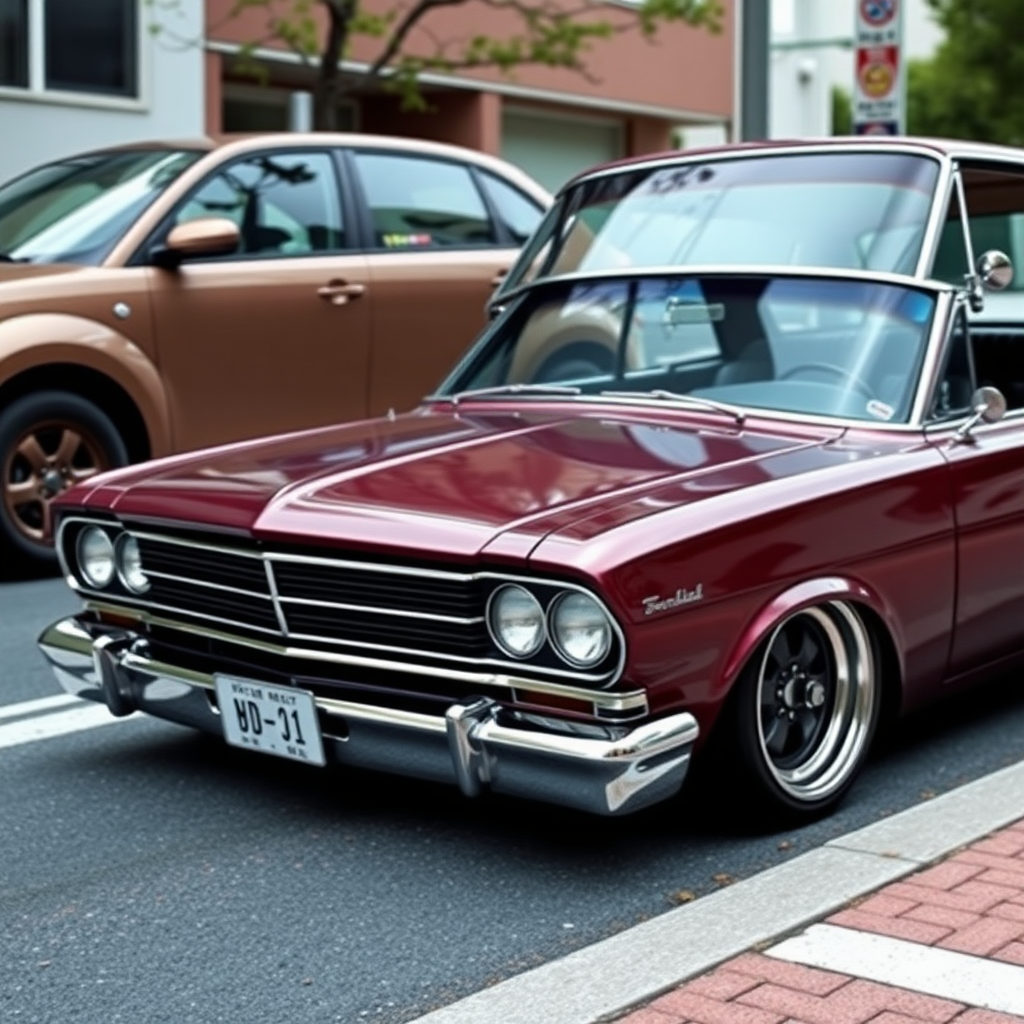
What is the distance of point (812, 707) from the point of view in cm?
488

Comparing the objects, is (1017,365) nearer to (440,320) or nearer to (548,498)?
(548,498)

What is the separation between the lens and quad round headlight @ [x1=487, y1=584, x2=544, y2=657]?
4.27 meters

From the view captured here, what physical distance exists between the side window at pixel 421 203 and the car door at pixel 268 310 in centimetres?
21

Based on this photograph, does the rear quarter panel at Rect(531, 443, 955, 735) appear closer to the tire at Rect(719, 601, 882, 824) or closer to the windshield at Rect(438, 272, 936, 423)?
the tire at Rect(719, 601, 882, 824)

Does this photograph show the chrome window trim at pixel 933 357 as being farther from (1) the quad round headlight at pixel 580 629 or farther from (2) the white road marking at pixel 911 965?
(2) the white road marking at pixel 911 965

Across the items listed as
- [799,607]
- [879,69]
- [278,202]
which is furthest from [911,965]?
[879,69]

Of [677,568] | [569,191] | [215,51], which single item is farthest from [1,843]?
[215,51]

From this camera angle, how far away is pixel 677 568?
429cm

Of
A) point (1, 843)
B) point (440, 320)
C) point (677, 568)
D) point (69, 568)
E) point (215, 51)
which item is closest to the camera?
point (677, 568)

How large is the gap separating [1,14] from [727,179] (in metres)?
12.6

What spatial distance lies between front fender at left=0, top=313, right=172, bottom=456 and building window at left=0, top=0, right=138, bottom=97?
9.60 m

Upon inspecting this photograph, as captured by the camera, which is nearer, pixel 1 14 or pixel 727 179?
pixel 727 179

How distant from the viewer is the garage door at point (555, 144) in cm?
2534

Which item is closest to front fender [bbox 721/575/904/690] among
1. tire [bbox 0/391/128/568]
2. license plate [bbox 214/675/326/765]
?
license plate [bbox 214/675/326/765]
